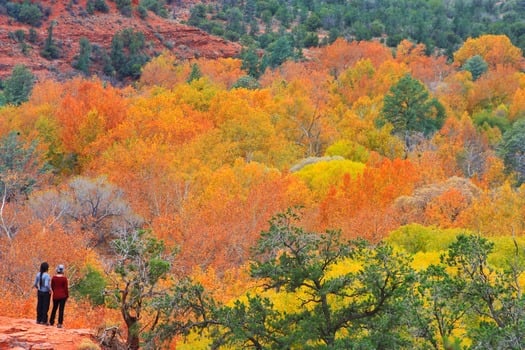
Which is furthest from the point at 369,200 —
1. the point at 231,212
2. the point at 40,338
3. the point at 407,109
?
the point at 40,338

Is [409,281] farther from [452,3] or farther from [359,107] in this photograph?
[452,3]

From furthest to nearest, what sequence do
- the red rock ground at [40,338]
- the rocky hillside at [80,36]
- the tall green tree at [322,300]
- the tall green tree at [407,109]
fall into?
the rocky hillside at [80,36], the tall green tree at [407,109], the red rock ground at [40,338], the tall green tree at [322,300]

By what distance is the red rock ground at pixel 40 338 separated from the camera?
1577cm

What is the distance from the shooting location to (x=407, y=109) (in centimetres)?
5862

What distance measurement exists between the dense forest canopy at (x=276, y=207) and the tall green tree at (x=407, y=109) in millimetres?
174

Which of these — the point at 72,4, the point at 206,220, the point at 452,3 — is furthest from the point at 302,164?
the point at 452,3

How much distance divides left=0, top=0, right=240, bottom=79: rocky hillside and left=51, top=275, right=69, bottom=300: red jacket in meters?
77.1

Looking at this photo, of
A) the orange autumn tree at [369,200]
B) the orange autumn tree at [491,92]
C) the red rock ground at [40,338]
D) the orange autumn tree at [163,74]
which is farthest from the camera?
the orange autumn tree at [163,74]

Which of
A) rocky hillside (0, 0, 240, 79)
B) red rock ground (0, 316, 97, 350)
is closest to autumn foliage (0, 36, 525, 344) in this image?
red rock ground (0, 316, 97, 350)

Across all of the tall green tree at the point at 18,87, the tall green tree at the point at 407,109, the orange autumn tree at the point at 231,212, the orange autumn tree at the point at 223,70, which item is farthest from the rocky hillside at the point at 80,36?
the orange autumn tree at the point at 231,212

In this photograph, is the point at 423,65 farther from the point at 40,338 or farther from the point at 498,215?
the point at 40,338

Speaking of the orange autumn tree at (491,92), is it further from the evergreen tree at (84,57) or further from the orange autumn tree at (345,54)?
the evergreen tree at (84,57)

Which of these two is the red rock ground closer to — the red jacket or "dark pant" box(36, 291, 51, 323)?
"dark pant" box(36, 291, 51, 323)

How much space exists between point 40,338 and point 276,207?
22.4m
